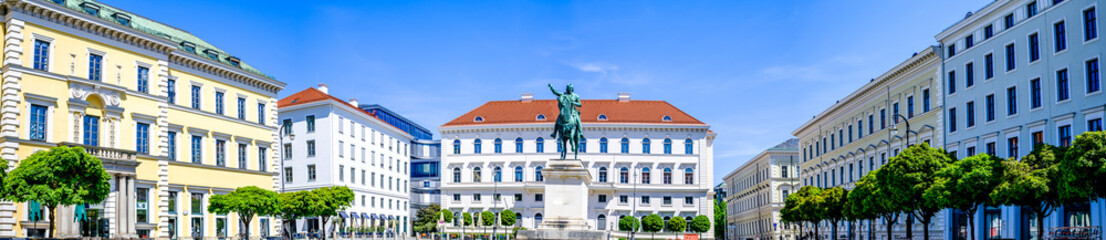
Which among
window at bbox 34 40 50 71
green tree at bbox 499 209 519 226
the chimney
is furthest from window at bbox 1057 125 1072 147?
the chimney

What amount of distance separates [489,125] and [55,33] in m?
59.1

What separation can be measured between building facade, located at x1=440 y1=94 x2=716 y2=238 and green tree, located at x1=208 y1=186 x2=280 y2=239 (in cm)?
4898

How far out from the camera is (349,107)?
8006cm

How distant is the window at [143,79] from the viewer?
154 feet

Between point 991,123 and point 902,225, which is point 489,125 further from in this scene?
point 991,123

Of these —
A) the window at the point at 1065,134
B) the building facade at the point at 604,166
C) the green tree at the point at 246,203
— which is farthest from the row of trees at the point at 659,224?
the window at the point at 1065,134

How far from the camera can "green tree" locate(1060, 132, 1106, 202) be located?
2729 centimetres

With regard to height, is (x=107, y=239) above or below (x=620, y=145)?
below

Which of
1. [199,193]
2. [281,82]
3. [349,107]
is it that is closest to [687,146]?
[349,107]

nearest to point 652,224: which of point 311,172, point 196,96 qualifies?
point 311,172

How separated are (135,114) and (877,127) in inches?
1798

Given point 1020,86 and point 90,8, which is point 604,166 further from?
point 90,8

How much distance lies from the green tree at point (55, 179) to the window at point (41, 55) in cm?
868

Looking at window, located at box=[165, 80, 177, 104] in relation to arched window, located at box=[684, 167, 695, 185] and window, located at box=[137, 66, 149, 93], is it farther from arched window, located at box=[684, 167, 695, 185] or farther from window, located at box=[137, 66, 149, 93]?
arched window, located at box=[684, 167, 695, 185]
